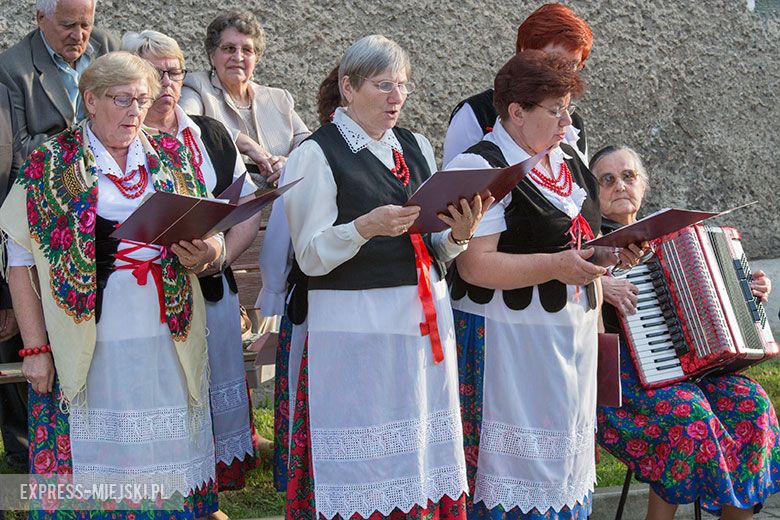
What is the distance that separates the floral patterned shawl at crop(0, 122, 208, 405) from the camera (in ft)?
10.7

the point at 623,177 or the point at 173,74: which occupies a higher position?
the point at 173,74

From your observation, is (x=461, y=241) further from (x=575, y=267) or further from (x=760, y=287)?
(x=760, y=287)

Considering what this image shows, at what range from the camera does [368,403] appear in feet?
10.8

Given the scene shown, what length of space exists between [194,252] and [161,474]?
→ 72 centimetres

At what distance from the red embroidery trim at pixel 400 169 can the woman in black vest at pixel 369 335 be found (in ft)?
0.08

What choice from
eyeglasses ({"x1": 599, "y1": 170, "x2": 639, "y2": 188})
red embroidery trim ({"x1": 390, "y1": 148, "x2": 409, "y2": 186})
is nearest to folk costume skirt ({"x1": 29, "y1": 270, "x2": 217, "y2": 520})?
red embroidery trim ({"x1": 390, "y1": 148, "x2": 409, "y2": 186})

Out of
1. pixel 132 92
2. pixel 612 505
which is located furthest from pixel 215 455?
pixel 612 505

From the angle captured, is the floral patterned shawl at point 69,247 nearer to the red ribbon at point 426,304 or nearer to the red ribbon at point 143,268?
the red ribbon at point 143,268

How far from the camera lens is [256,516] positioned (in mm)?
4492

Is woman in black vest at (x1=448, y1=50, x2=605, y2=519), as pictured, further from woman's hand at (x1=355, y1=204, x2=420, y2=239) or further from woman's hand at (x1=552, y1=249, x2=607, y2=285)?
woman's hand at (x1=355, y1=204, x2=420, y2=239)

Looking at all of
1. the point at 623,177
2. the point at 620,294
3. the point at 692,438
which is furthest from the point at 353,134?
the point at 692,438

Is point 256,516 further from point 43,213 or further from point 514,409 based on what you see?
point 43,213

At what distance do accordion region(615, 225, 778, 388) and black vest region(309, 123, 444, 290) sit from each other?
119 centimetres

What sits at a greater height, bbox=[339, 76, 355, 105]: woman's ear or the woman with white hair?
bbox=[339, 76, 355, 105]: woman's ear
